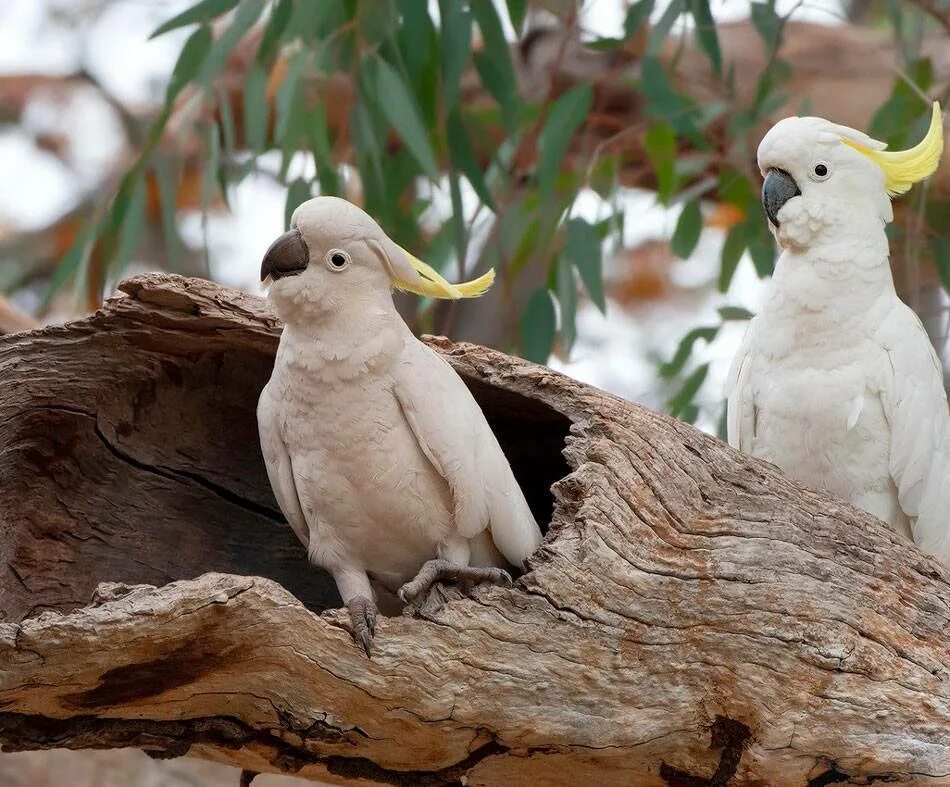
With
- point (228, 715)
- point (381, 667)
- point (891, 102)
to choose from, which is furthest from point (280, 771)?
point (891, 102)

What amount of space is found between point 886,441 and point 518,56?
227cm

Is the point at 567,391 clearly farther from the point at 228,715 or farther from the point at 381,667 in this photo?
the point at 228,715

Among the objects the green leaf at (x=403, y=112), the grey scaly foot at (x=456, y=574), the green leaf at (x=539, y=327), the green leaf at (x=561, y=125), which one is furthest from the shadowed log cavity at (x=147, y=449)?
the green leaf at (x=561, y=125)

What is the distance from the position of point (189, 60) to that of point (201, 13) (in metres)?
0.10

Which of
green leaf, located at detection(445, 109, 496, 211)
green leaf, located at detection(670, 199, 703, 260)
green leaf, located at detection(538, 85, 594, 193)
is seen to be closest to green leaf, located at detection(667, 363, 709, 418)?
green leaf, located at detection(670, 199, 703, 260)

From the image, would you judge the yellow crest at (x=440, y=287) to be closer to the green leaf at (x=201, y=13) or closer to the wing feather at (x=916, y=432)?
the wing feather at (x=916, y=432)

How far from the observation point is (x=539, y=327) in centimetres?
299

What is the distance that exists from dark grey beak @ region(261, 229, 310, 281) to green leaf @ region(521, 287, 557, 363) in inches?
48.7

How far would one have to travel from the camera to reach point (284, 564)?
7.09ft

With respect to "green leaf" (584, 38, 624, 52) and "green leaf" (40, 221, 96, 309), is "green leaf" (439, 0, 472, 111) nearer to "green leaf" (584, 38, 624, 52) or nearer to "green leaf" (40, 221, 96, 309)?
"green leaf" (584, 38, 624, 52)

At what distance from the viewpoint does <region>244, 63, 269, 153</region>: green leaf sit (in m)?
2.75

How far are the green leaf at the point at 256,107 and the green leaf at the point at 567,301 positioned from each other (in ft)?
2.39

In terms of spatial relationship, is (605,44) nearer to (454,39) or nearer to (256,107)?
(454,39)

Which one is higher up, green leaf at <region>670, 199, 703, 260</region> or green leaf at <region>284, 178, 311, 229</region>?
green leaf at <region>284, 178, 311, 229</region>
